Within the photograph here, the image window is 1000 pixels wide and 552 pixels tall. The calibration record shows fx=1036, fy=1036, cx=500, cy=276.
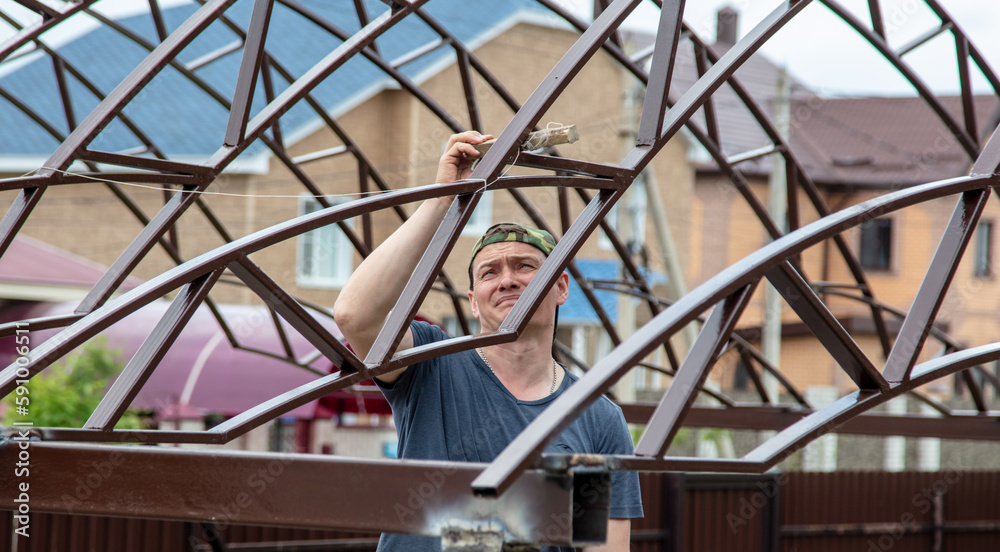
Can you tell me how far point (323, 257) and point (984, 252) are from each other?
19.5m

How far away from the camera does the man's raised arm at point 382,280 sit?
3.01 m

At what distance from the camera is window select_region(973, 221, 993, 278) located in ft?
93.8

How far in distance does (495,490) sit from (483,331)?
131 centimetres

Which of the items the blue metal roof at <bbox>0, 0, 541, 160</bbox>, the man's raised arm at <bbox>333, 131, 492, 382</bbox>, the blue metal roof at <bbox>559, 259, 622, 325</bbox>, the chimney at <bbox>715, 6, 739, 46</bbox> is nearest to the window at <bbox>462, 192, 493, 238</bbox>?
the blue metal roof at <bbox>559, 259, 622, 325</bbox>

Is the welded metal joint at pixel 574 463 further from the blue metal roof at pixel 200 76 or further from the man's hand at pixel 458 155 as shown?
the blue metal roof at pixel 200 76

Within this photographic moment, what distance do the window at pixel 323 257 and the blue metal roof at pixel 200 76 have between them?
1.87 m

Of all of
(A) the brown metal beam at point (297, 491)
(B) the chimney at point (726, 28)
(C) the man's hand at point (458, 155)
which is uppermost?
(B) the chimney at point (726, 28)

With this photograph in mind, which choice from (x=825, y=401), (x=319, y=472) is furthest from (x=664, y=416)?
(x=825, y=401)

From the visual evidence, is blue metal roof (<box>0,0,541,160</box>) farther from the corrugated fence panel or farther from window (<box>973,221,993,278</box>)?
window (<box>973,221,993,278</box>)

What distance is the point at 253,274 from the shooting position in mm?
3094

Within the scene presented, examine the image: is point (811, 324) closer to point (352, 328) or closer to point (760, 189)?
point (352, 328)

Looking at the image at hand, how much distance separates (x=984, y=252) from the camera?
29.0 meters

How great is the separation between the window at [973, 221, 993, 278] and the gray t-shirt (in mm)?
28448

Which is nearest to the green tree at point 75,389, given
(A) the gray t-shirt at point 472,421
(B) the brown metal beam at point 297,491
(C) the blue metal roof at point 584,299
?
(A) the gray t-shirt at point 472,421
